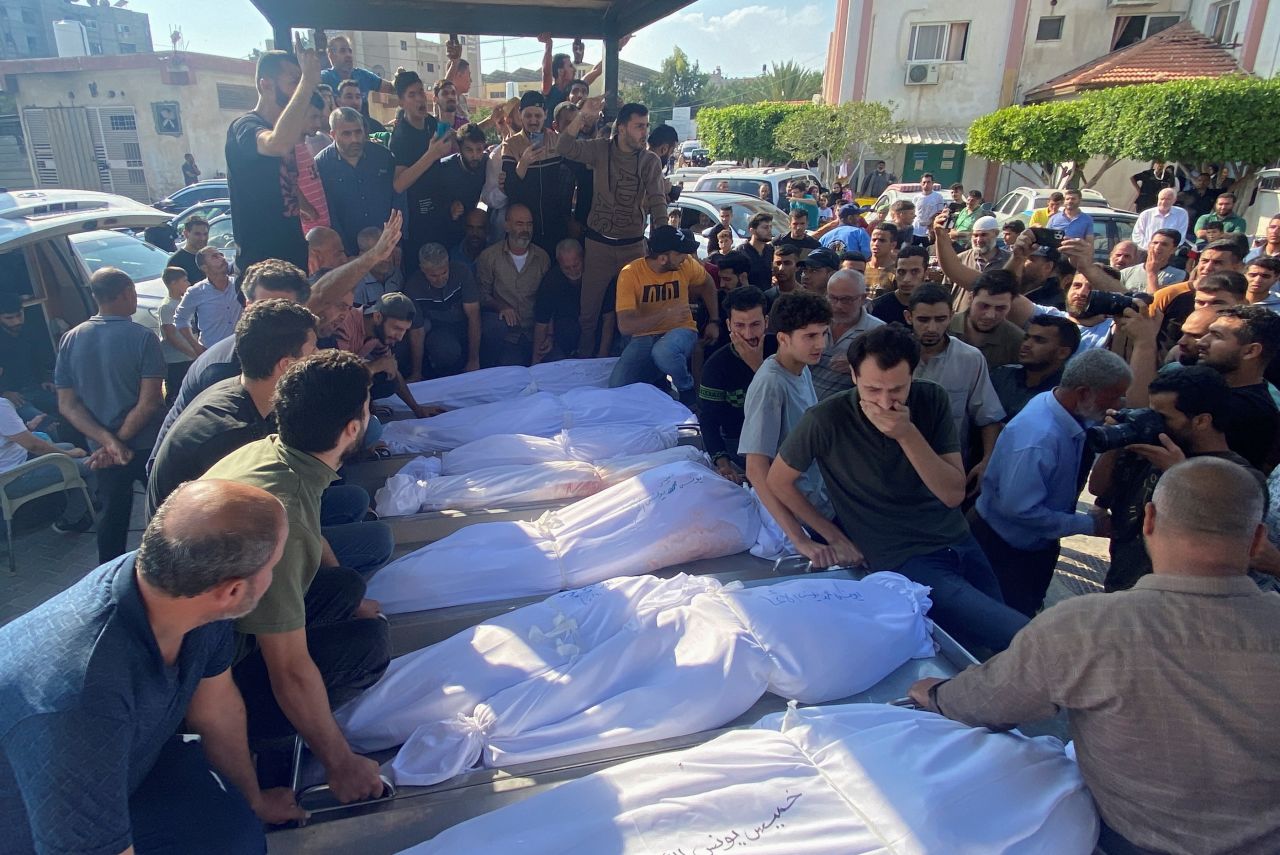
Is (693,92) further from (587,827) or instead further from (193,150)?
(587,827)

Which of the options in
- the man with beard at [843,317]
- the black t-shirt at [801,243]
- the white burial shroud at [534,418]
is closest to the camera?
the man with beard at [843,317]

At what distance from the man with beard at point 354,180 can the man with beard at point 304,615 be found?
3.41m

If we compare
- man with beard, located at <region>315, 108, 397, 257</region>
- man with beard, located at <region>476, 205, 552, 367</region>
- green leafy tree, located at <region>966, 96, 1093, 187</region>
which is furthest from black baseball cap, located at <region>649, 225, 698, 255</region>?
green leafy tree, located at <region>966, 96, 1093, 187</region>

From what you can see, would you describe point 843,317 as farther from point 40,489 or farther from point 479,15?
point 40,489

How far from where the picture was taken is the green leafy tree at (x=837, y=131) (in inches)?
859

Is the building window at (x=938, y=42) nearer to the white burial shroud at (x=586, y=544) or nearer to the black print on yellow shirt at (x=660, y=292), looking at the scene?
the black print on yellow shirt at (x=660, y=292)

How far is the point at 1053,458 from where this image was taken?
3.11 m

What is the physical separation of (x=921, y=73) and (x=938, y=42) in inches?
40.9

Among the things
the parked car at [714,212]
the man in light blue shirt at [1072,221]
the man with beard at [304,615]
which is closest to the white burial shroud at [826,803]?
the man with beard at [304,615]

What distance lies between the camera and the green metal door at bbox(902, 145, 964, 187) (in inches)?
951

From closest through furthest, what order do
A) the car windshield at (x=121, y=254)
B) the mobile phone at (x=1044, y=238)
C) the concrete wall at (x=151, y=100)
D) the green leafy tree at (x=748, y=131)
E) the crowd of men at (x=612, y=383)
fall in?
the crowd of men at (x=612, y=383) < the mobile phone at (x=1044, y=238) < the car windshield at (x=121, y=254) < the concrete wall at (x=151, y=100) < the green leafy tree at (x=748, y=131)

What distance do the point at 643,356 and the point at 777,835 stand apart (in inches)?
153

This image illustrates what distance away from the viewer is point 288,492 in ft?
6.73

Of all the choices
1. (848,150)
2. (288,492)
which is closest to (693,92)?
(848,150)
